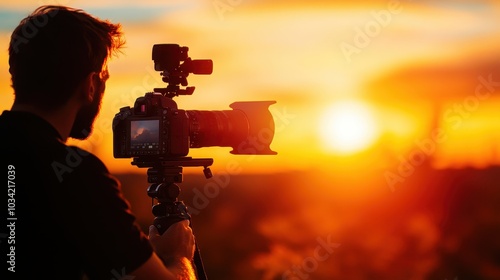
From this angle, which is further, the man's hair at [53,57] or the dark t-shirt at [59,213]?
the man's hair at [53,57]

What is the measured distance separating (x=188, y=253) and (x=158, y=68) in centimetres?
173

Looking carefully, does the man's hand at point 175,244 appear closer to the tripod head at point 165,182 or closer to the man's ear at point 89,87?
the tripod head at point 165,182

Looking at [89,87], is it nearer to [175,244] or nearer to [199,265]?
[175,244]

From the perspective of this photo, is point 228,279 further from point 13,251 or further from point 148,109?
point 13,251

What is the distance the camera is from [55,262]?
2.38 metres

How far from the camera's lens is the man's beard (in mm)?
2699

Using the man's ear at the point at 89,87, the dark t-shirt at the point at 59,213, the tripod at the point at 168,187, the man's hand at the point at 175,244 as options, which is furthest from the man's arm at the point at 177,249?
the man's ear at the point at 89,87

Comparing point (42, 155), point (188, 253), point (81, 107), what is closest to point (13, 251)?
point (42, 155)

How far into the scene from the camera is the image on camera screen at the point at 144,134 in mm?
4161

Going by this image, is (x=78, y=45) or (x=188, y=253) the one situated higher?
(x=78, y=45)

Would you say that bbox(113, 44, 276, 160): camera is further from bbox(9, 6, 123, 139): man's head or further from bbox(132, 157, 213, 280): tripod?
bbox(9, 6, 123, 139): man's head

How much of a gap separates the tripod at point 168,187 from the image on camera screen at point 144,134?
0.11 metres

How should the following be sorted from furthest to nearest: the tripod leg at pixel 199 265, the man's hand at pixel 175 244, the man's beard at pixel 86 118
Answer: the tripod leg at pixel 199 265
the man's hand at pixel 175 244
the man's beard at pixel 86 118

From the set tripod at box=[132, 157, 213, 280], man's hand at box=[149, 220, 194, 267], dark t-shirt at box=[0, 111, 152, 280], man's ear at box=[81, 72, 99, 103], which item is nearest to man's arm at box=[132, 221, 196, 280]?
man's hand at box=[149, 220, 194, 267]
